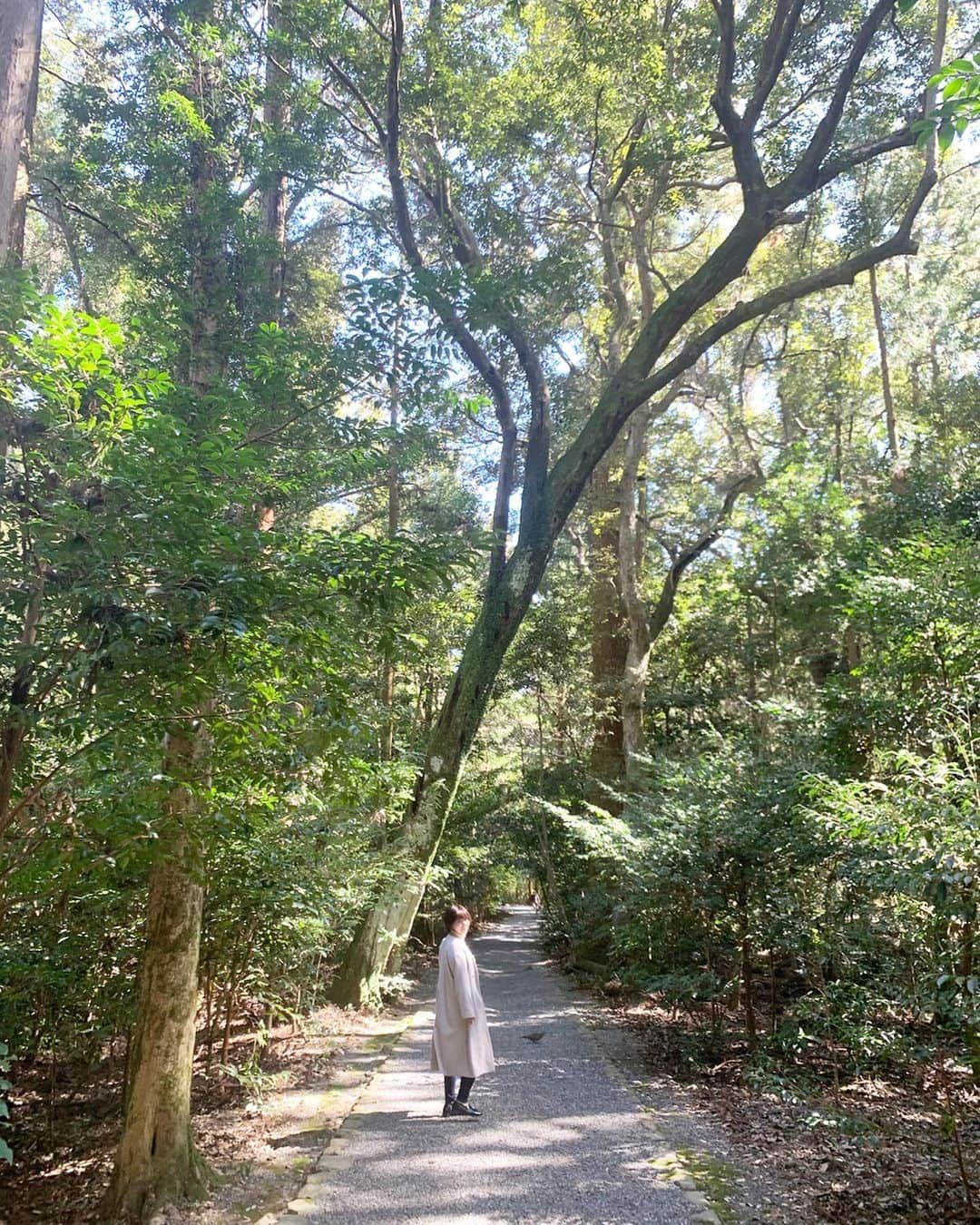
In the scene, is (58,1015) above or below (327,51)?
below

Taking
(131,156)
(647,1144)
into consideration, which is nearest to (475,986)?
(647,1144)

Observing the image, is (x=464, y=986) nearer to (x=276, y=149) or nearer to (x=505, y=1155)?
(x=505, y=1155)

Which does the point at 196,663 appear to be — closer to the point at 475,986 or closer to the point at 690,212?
the point at 475,986

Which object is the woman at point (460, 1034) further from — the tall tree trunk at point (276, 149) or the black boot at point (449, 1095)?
the tall tree trunk at point (276, 149)

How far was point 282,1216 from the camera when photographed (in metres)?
3.81

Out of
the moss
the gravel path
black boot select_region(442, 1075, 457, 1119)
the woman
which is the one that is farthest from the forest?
black boot select_region(442, 1075, 457, 1119)

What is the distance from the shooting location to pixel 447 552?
3.99 metres

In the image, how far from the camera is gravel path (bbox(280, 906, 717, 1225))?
380 centimetres

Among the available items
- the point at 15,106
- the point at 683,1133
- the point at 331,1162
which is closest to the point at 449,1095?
the point at 331,1162

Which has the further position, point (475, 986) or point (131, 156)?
point (131, 156)

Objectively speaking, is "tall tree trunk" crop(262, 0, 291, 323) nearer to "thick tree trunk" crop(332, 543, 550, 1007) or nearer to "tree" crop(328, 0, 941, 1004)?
"tree" crop(328, 0, 941, 1004)

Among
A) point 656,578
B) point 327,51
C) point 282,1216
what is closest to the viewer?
point 282,1216

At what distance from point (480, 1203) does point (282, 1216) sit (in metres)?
0.98

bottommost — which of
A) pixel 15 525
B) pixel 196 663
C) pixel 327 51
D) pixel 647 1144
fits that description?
pixel 647 1144
